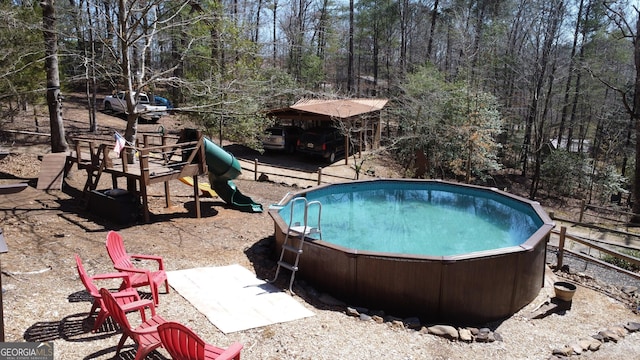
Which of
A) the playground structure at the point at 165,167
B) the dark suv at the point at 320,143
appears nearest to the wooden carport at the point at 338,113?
the dark suv at the point at 320,143

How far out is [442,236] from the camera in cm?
1030

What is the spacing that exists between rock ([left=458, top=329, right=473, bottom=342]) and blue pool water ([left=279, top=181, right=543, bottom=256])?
289 cm

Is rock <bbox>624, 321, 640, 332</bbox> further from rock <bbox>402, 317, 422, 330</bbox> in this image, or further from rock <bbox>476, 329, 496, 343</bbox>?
rock <bbox>402, 317, 422, 330</bbox>

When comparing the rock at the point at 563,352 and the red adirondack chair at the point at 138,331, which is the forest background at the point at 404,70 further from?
the rock at the point at 563,352

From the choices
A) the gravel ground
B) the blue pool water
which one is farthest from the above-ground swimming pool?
the gravel ground

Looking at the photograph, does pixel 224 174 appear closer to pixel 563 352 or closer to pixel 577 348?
pixel 563 352

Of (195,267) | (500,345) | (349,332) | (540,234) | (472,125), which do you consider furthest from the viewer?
(472,125)

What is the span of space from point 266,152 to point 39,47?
11204 millimetres

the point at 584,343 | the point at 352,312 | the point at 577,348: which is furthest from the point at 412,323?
the point at 584,343

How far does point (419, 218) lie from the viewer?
38.2 feet

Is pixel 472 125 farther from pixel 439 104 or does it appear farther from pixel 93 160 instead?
pixel 93 160

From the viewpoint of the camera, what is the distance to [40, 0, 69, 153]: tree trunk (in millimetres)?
10703

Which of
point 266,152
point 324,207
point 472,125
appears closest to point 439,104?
point 472,125

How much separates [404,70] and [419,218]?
16.8m
